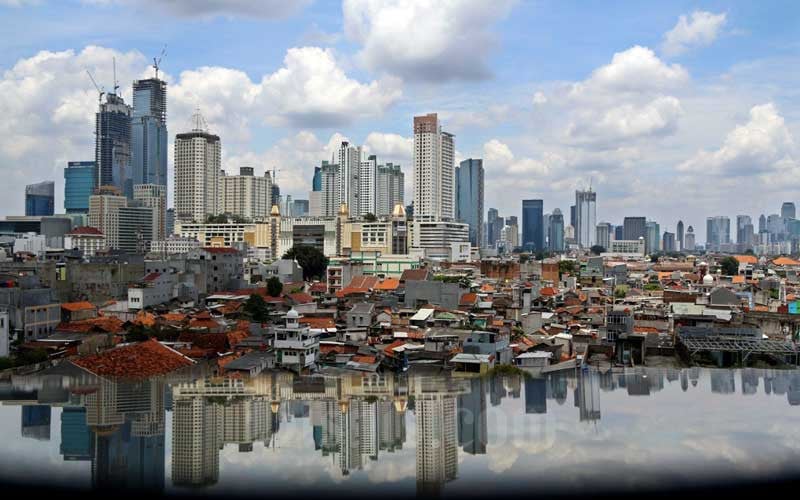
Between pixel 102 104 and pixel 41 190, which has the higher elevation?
pixel 102 104

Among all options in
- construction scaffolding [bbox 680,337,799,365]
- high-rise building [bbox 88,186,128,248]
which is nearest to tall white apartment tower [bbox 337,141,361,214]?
high-rise building [bbox 88,186,128,248]

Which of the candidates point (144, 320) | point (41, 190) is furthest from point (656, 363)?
point (41, 190)

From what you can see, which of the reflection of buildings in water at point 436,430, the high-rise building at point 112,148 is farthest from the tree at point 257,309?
the high-rise building at point 112,148

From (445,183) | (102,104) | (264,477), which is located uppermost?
(102,104)

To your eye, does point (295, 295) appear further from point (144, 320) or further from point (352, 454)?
point (352, 454)

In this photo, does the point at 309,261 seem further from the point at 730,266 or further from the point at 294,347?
the point at 730,266

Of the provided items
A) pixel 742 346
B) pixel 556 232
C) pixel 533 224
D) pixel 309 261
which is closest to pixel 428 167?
pixel 309 261

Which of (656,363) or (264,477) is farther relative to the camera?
(656,363)

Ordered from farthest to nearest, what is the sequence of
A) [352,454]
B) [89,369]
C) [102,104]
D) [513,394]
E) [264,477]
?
[102,104], [89,369], [513,394], [352,454], [264,477]
